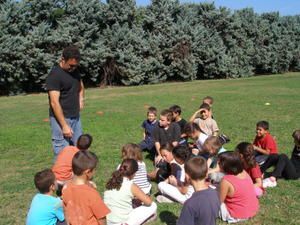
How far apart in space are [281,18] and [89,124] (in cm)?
3272

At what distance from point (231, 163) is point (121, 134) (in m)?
6.77

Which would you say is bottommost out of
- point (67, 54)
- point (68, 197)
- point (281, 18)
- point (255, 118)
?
→ point (255, 118)

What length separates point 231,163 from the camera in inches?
201

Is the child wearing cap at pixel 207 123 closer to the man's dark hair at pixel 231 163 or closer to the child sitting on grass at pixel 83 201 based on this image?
the man's dark hair at pixel 231 163

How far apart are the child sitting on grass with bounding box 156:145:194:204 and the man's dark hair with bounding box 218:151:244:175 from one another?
88cm

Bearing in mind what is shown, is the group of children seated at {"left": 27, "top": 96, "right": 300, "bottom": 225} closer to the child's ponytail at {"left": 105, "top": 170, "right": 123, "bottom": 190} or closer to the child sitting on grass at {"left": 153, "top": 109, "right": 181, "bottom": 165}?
the child's ponytail at {"left": 105, "top": 170, "right": 123, "bottom": 190}

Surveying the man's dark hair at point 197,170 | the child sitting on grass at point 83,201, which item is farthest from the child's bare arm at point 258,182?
the child sitting on grass at point 83,201

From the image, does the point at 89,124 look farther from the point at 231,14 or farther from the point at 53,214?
the point at 231,14

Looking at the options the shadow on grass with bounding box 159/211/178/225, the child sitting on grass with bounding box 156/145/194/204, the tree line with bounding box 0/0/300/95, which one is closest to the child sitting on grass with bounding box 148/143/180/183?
the child sitting on grass with bounding box 156/145/194/204

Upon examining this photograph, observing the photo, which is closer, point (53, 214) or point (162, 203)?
point (53, 214)

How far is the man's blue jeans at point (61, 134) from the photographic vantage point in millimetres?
6294

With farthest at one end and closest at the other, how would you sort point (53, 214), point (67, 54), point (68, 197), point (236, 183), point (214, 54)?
point (214, 54)
point (67, 54)
point (236, 183)
point (53, 214)
point (68, 197)

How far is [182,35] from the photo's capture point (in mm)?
33844

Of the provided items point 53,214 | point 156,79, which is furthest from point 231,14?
point 53,214
